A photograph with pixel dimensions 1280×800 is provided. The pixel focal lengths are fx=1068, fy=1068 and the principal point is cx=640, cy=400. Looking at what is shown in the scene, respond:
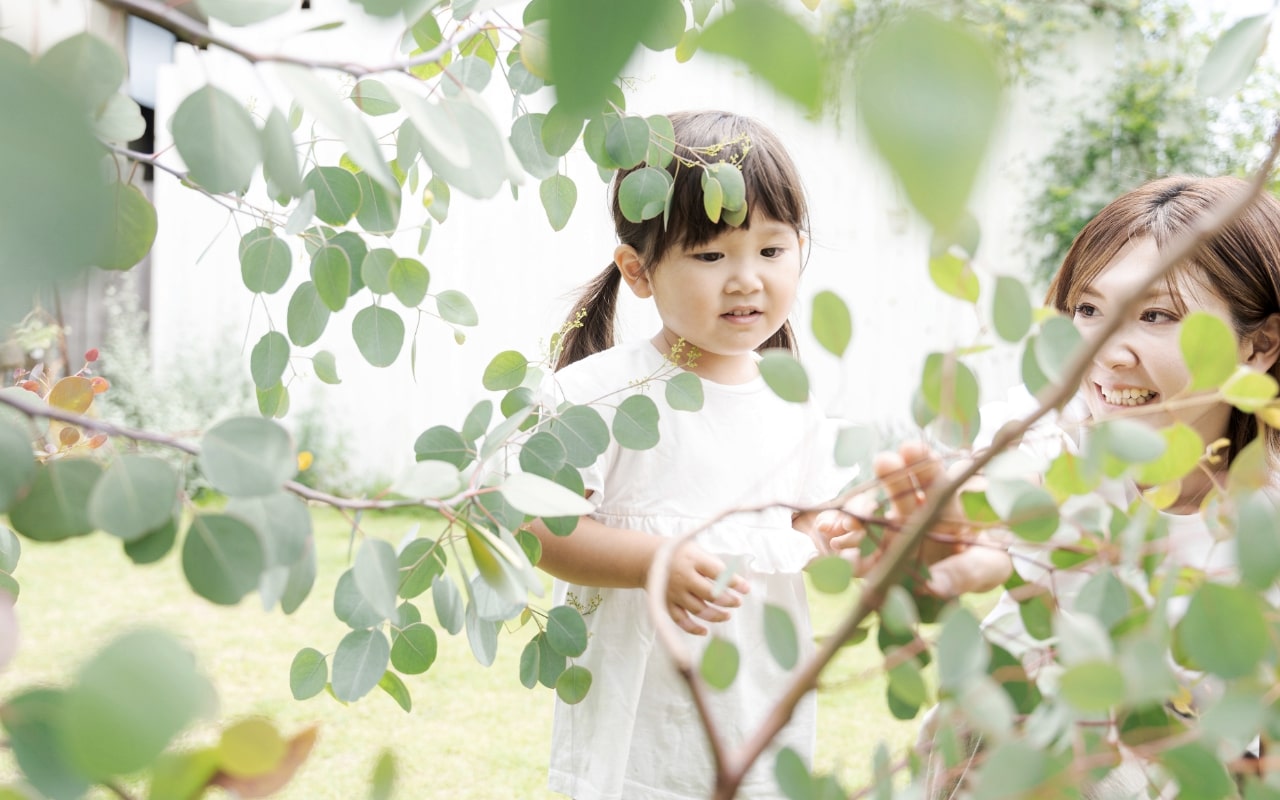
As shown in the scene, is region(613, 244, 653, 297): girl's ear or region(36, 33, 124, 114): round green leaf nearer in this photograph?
region(36, 33, 124, 114): round green leaf

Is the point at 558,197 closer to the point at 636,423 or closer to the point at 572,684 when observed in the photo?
the point at 636,423

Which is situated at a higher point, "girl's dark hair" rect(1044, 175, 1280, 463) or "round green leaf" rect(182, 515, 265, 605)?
"round green leaf" rect(182, 515, 265, 605)

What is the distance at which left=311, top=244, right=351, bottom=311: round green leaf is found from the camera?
659 mm

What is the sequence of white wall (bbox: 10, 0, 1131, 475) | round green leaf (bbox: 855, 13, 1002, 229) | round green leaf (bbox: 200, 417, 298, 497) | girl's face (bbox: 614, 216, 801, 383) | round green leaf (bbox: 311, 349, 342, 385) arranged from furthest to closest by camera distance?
white wall (bbox: 10, 0, 1131, 475) < girl's face (bbox: 614, 216, 801, 383) < round green leaf (bbox: 311, 349, 342, 385) < round green leaf (bbox: 200, 417, 298, 497) < round green leaf (bbox: 855, 13, 1002, 229)

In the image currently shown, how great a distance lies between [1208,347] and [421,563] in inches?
20.1

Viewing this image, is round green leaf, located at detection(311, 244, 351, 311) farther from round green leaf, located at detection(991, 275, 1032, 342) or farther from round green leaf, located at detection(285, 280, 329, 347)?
round green leaf, located at detection(991, 275, 1032, 342)

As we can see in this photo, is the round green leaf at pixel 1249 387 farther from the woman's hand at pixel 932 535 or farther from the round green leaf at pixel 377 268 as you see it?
the round green leaf at pixel 377 268

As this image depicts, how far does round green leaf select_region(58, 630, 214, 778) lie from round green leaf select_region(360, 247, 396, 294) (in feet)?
1.59

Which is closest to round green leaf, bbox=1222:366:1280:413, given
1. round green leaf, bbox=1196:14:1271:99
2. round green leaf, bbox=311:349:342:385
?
round green leaf, bbox=1196:14:1271:99

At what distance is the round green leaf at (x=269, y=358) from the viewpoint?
2.47 feet

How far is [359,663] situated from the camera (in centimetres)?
70

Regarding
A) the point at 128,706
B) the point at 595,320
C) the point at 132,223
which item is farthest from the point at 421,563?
the point at 595,320

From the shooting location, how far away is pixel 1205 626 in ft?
1.09

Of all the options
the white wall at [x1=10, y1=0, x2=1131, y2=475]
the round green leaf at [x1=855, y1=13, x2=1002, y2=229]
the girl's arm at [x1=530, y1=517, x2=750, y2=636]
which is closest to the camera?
the round green leaf at [x1=855, y1=13, x2=1002, y2=229]
